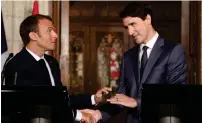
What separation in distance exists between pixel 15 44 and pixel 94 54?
4.07 metres

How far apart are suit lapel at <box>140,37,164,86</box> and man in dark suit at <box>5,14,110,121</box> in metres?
0.40

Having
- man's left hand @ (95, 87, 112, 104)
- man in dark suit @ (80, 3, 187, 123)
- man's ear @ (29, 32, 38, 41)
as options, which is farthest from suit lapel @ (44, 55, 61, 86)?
man in dark suit @ (80, 3, 187, 123)

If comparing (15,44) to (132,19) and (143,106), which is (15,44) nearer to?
(132,19)

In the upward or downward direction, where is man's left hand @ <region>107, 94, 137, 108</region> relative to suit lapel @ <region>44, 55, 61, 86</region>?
downward

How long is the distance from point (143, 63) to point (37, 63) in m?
0.71

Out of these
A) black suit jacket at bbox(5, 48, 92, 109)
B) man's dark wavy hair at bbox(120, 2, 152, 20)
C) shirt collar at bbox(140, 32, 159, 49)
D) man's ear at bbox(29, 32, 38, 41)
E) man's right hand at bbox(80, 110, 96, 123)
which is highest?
man's dark wavy hair at bbox(120, 2, 152, 20)

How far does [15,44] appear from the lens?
15.3ft

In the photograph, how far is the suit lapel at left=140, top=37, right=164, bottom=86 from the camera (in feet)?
8.89

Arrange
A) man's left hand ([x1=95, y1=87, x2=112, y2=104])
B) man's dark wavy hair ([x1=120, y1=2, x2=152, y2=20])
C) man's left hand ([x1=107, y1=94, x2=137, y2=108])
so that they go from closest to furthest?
man's left hand ([x1=107, y1=94, x2=137, y2=108])
man's dark wavy hair ([x1=120, y1=2, x2=152, y2=20])
man's left hand ([x1=95, y1=87, x2=112, y2=104])

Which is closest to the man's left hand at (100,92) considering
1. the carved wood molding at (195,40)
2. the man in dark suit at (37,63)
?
the man in dark suit at (37,63)

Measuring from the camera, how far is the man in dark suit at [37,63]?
282 centimetres

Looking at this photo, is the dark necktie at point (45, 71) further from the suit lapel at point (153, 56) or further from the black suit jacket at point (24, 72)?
the suit lapel at point (153, 56)

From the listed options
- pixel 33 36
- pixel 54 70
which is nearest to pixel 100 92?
pixel 54 70

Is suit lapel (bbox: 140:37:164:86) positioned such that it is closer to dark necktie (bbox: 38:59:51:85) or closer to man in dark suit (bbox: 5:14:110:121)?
man in dark suit (bbox: 5:14:110:121)
